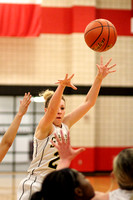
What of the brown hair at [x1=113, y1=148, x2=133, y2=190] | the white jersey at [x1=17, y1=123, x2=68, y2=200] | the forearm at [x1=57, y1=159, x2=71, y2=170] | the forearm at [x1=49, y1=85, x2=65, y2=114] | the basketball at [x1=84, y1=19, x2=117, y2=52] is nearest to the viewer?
the brown hair at [x1=113, y1=148, x2=133, y2=190]

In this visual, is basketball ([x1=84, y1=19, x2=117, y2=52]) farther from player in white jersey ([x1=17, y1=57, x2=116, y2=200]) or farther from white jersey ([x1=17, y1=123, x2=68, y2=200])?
white jersey ([x1=17, y1=123, x2=68, y2=200])

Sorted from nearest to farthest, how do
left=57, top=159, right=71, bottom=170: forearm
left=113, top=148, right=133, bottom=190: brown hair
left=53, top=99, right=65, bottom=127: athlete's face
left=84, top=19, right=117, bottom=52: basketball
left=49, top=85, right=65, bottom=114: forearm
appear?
left=113, top=148, right=133, bottom=190: brown hair → left=57, top=159, right=71, bottom=170: forearm → left=49, top=85, right=65, bottom=114: forearm → left=53, top=99, right=65, bottom=127: athlete's face → left=84, top=19, right=117, bottom=52: basketball

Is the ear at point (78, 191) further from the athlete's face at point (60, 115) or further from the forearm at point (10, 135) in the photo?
the athlete's face at point (60, 115)

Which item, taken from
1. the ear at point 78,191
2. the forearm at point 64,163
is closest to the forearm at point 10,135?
the forearm at point 64,163

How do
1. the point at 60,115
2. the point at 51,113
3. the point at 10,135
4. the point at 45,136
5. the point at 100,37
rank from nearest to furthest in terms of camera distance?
the point at 10,135 → the point at 51,113 → the point at 45,136 → the point at 60,115 → the point at 100,37

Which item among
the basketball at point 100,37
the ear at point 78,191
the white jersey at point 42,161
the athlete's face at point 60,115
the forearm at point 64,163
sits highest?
the basketball at point 100,37

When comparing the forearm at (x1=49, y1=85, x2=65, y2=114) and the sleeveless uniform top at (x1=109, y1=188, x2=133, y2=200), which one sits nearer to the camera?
the sleeveless uniform top at (x1=109, y1=188, x2=133, y2=200)

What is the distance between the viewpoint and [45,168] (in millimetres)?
3496

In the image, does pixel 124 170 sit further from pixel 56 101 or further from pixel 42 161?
pixel 42 161

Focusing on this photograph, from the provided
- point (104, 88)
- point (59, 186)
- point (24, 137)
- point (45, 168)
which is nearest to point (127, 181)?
point (59, 186)

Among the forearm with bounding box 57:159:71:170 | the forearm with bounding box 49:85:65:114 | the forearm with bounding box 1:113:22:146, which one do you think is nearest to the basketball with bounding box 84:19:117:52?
the forearm with bounding box 49:85:65:114

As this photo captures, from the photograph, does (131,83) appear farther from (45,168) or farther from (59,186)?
(59,186)

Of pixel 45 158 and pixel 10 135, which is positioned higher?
pixel 10 135

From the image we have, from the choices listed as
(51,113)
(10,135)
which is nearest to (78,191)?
(10,135)
